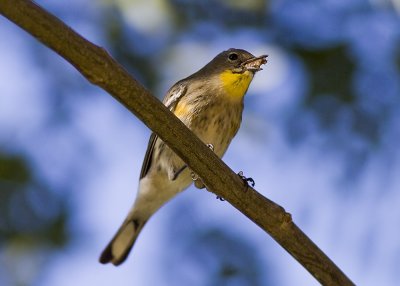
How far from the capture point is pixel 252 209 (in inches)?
134

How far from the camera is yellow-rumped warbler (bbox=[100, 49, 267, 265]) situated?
193 inches

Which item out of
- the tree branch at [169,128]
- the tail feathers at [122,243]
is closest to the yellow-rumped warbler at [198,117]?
the tail feathers at [122,243]

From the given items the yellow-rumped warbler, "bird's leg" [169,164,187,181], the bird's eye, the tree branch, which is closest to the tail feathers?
the yellow-rumped warbler

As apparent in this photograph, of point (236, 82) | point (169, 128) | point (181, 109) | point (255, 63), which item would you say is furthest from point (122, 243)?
point (169, 128)

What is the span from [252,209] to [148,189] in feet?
6.59

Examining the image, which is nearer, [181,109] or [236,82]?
[181,109]

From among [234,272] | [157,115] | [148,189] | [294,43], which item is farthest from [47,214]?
[157,115]

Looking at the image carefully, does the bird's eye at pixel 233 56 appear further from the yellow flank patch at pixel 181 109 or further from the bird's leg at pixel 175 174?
the bird's leg at pixel 175 174

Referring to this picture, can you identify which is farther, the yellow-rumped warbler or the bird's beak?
the yellow-rumped warbler

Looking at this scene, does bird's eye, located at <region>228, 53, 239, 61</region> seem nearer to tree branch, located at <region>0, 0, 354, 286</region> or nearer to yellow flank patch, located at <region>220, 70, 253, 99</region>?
yellow flank patch, located at <region>220, 70, 253, 99</region>

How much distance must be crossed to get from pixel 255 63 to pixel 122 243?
5.09ft

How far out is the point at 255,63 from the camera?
15.8 ft

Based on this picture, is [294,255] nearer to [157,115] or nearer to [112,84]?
[157,115]

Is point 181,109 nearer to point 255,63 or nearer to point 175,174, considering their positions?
point 175,174
